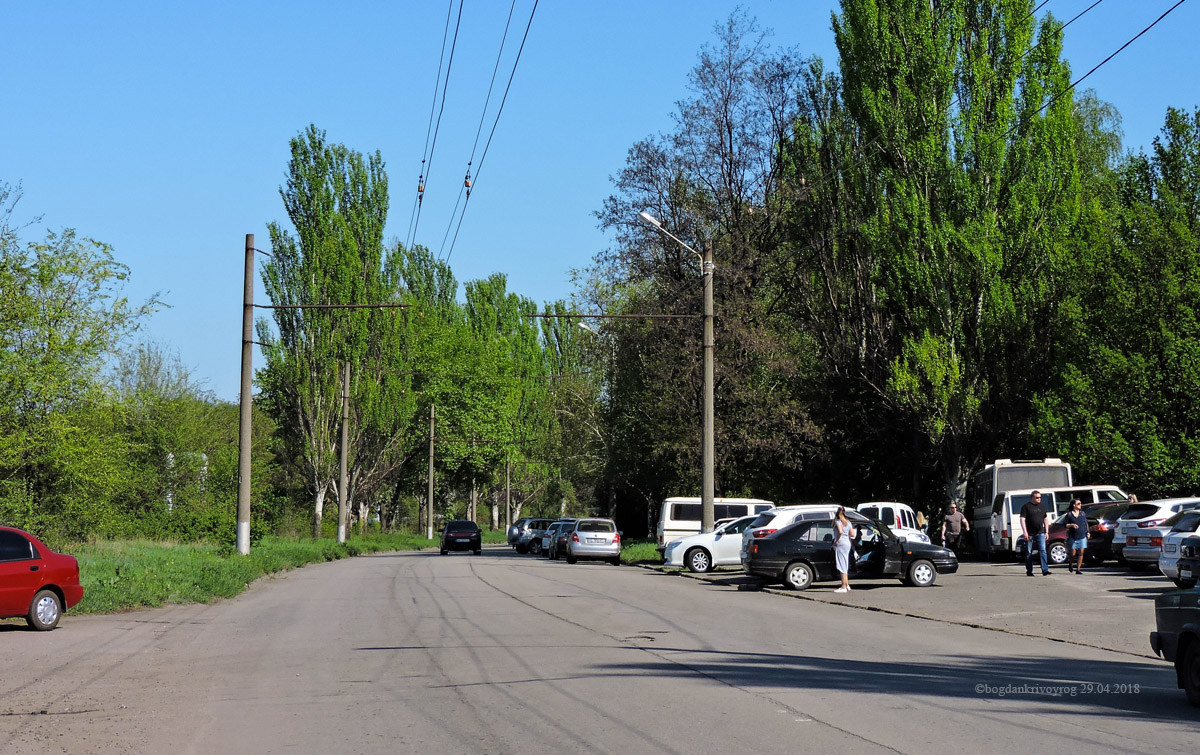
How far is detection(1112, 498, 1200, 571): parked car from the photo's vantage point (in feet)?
84.1

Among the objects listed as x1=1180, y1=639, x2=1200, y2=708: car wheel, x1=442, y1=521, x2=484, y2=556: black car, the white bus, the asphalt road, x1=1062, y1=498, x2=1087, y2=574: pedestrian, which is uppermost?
the white bus

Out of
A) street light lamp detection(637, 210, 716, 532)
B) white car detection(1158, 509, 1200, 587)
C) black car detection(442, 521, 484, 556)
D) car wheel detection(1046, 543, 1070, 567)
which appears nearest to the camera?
white car detection(1158, 509, 1200, 587)

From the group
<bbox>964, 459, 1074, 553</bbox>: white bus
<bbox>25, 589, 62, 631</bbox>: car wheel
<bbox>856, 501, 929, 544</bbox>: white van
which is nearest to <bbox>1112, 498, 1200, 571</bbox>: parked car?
<bbox>856, 501, 929, 544</bbox>: white van

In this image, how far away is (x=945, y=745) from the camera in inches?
301

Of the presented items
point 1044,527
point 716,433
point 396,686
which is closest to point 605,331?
point 716,433

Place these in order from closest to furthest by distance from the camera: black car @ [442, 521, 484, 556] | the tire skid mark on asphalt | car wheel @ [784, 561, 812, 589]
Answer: the tire skid mark on asphalt → car wheel @ [784, 561, 812, 589] → black car @ [442, 521, 484, 556]

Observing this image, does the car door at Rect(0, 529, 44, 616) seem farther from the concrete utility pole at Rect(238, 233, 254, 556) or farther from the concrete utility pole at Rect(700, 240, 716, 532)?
the concrete utility pole at Rect(700, 240, 716, 532)

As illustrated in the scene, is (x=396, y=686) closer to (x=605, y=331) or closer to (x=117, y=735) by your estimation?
(x=117, y=735)

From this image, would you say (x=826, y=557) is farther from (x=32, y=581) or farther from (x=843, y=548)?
(x=32, y=581)

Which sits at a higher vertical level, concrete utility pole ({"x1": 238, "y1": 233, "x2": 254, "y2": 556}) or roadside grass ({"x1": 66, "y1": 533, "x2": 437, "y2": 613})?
concrete utility pole ({"x1": 238, "y1": 233, "x2": 254, "y2": 556})

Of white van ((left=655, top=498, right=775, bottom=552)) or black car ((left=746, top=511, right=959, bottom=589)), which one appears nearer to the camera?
black car ((left=746, top=511, right=959, bottom=589))

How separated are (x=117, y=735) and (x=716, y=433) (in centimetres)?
3770

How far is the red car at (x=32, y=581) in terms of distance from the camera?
15617 mm

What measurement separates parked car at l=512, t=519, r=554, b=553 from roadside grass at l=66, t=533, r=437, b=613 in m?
20.1
